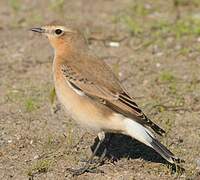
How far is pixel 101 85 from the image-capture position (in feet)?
25.4

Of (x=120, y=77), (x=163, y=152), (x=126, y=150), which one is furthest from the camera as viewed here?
(x=120, y=77)

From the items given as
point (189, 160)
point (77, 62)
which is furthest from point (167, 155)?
point (77, 62)

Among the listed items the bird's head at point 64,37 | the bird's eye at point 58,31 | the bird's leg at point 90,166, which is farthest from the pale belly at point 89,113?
the bird's eye at point 58,31

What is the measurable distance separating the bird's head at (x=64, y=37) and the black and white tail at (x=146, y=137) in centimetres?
135

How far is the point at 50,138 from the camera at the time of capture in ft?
27.3

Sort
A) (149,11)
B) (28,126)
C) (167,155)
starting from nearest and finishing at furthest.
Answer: (167,155), (28,126), (149,11)

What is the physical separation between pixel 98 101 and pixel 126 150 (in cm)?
93

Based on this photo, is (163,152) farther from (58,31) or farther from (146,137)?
(58,31)

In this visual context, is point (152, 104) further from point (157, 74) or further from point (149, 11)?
point (149, 11)

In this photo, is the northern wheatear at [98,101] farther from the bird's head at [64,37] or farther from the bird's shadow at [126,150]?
the bird's shadow at [126,150]

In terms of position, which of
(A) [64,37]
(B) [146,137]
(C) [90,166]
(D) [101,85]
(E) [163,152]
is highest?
(A) [64,37]

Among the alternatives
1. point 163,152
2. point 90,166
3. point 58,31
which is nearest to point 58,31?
point 58,31

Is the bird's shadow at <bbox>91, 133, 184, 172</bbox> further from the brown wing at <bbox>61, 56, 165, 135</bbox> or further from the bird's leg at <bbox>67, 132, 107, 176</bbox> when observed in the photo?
the brown wing at <bbox>61, 56, 165, 135</bbox>

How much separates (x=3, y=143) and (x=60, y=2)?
495 centimetres
